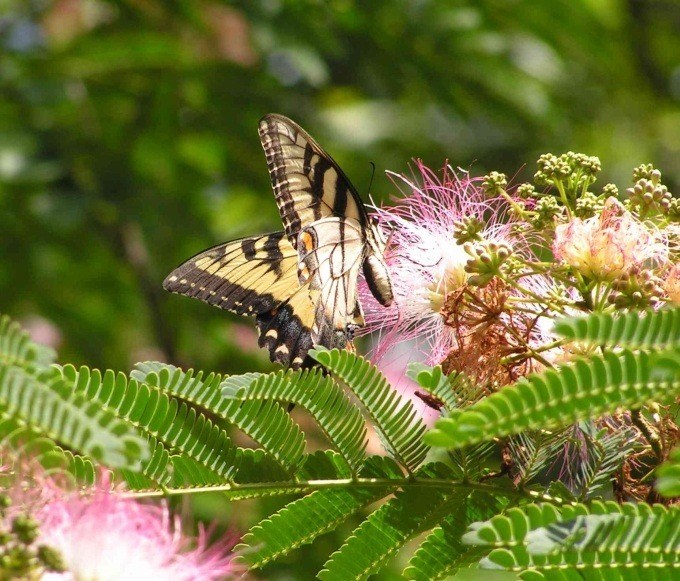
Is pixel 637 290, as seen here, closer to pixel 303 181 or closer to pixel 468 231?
pixel 468 231

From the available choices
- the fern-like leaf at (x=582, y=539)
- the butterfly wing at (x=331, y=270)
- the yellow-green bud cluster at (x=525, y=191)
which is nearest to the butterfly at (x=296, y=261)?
the butterfly wing at (x=331, y=270)

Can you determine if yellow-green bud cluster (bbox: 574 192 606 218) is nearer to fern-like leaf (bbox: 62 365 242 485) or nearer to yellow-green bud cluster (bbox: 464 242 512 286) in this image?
yellow-green bud cluster (bbox: 464 242 512 286)

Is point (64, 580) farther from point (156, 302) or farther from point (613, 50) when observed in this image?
point (613, 50)

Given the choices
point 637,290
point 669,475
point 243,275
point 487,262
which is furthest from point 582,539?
point 243,275

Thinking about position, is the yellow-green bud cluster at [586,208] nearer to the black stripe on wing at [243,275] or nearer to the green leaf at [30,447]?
the green leaf at [30,447]

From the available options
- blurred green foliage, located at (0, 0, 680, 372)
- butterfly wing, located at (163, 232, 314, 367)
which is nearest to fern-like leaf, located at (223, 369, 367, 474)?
butterfly wing, located at (163, 232, 314, 367)

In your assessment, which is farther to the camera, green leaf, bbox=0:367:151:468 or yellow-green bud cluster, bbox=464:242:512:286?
yellow-green bud cluster, bbox=464:242:512:286
